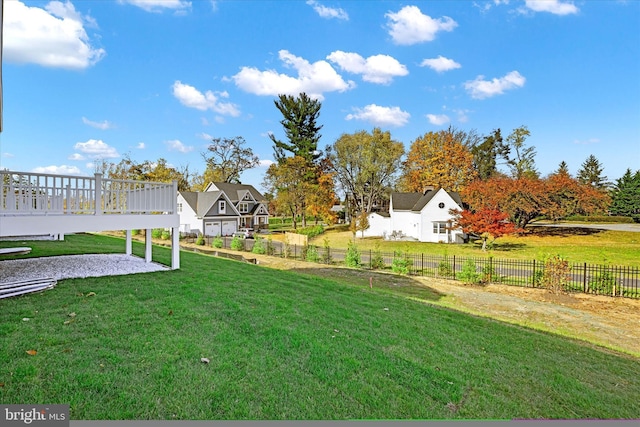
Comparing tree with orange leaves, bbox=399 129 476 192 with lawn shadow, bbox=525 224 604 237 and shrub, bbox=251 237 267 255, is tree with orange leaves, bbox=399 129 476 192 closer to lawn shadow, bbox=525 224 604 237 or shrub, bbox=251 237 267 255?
lawn shadow, bbox=525 224 604 237

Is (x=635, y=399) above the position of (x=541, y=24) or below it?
below

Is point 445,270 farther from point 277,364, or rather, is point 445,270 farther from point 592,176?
point 592,176

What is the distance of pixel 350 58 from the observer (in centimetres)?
536

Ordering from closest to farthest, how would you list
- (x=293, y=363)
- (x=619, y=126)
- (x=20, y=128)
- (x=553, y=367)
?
(x=293, y=363) < (x=553, y=367) < (x=619, y=126) < (x=20, y=128)

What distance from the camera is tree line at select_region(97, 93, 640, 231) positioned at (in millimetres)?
13289

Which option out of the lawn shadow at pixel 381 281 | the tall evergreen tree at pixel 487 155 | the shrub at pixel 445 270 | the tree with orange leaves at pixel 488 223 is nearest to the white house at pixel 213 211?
the lawn shadow at pixel 381 281

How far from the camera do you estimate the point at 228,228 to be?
17641 millimetres

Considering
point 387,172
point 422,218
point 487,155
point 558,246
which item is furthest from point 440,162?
point 558,246

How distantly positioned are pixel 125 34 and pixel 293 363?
5069 mm

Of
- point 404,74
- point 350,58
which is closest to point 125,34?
point 350,58

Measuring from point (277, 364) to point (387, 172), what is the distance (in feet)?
62.1

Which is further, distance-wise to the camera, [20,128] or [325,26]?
[20,128]

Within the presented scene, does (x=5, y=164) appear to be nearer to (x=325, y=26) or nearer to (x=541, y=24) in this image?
(x=325, y=26)

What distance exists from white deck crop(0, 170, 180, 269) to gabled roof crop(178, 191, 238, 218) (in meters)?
11.5
